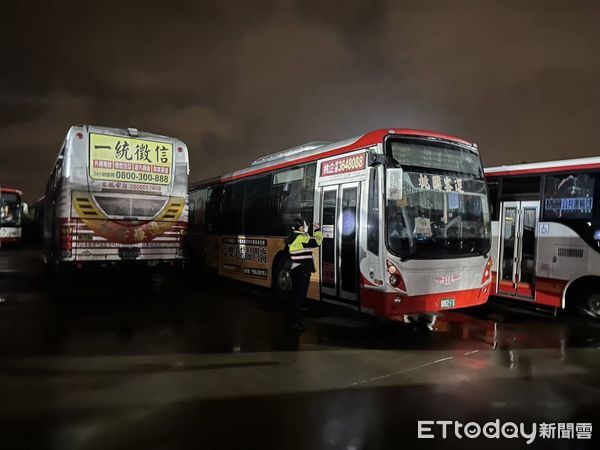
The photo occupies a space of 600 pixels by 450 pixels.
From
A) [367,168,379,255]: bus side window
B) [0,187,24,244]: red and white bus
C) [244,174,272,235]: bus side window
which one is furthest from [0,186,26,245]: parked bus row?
[367,168,379,255]: bus side window

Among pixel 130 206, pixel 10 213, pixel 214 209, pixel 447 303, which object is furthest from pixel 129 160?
pixel 10 213

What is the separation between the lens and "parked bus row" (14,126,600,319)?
7.21 meters

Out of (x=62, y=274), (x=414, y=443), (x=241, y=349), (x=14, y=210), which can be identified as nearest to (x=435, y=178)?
(x=241, y=349)

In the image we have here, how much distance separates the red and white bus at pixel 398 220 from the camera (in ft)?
23.2

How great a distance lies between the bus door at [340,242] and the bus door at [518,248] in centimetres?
400

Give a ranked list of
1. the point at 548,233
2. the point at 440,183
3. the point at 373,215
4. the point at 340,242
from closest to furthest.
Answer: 1. the point at 373,215
2. the point at 440,183
3. the point at 340,242
4. the point at 548,233

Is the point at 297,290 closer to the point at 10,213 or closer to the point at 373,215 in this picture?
the point at 373,215

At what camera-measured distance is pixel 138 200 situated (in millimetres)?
10398

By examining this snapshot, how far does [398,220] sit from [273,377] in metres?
3.14

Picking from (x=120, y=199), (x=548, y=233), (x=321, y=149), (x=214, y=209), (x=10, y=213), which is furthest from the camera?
(x=10, y=213)

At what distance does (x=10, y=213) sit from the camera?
26328mm

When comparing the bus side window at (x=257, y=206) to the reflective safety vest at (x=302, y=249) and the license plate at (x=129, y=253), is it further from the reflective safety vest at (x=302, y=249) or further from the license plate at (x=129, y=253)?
the reflective safety vest at (x=302, y=249)

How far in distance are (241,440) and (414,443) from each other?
1.50 metres

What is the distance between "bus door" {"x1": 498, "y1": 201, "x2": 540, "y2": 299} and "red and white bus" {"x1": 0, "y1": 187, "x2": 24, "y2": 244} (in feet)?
86.8
